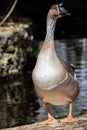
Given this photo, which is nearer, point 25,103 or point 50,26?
point 50,26

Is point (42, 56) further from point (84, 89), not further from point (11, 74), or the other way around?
point (11, 74)

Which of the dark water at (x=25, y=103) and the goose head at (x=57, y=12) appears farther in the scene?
the dark water at (x=25, y=103)

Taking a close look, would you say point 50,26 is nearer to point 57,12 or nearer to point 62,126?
point 57,12

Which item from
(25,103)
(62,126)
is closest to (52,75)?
(62,126)

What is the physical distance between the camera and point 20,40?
14.6m

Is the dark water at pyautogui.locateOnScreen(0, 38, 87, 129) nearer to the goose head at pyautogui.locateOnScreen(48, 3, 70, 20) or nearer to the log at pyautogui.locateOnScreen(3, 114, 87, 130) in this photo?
the log at pyautogui.locateOnScreen(3, 114, 87, 130)

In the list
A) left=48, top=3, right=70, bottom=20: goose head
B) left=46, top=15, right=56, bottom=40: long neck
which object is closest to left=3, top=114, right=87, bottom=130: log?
left=46, top=15, right=56, bottom=40: long neck

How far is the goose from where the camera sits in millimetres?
5074

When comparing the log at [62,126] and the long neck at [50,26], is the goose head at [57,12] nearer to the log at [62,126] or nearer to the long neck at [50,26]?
the long neck at [50,26]

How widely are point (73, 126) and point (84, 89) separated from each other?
5.69 m

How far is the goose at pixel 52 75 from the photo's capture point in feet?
16.6

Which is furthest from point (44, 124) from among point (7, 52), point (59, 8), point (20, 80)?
point (7, 52)

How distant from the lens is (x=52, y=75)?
5.05 metres

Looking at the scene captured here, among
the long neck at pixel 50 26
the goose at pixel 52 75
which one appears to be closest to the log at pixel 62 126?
the goose at pixel 52 75
